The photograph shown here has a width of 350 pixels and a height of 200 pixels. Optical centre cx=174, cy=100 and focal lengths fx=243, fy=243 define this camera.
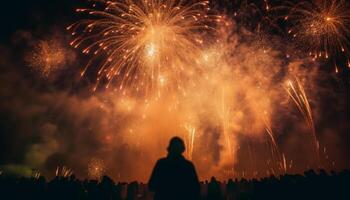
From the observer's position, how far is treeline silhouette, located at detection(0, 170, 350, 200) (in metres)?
6.61

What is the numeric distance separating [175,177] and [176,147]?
57 cm

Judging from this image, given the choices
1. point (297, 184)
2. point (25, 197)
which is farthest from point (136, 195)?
point (297, 184)

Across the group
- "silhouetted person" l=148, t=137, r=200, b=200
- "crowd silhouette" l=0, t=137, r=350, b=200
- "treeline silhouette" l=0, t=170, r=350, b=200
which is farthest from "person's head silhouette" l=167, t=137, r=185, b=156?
"treeline silhouette" l=0, t=170, r=350, b=200

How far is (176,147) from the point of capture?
15.7 ft

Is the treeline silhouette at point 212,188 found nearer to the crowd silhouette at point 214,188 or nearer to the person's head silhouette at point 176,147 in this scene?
the crowd silhouette at point 214,188

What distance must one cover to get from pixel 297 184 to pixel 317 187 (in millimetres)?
497

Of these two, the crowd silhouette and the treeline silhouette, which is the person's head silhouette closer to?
the crowd silhouette

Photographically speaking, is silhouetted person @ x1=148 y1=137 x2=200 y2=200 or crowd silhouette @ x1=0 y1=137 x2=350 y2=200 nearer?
silhouetted person @ x1=148 y1=137 x2=200 y2=200

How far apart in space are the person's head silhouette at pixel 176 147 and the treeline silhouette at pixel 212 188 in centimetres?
376

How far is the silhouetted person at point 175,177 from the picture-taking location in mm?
4582

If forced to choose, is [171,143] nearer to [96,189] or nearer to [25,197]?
[96,189]

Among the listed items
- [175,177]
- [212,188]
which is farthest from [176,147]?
[212,188]

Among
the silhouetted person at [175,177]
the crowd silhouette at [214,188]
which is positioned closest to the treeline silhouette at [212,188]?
the crowd silhouette at [214,188]

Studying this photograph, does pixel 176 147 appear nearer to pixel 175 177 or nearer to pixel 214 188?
pixel 175 177
